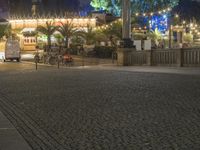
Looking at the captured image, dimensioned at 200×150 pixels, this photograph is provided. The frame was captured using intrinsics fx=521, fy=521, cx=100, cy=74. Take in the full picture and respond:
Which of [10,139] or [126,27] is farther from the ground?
[126,27]

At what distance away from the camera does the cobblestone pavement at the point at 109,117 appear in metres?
8.18

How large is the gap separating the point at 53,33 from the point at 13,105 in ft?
184

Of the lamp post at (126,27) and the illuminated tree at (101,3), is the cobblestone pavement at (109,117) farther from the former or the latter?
the illuminated tree at (101,3)

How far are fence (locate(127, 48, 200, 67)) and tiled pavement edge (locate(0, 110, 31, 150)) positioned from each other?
817 inches

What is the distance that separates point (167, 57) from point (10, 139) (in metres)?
24.9

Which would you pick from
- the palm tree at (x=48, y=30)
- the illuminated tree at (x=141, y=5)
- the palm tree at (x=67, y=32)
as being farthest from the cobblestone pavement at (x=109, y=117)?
Result: the illuminated tree at (x=141, y=5)

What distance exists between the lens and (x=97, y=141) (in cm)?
830

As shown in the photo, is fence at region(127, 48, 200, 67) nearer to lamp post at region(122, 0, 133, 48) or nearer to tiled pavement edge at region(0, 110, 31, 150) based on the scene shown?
lamp post at region(122, 0, 133, 48)

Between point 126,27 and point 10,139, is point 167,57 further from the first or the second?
point 10,139

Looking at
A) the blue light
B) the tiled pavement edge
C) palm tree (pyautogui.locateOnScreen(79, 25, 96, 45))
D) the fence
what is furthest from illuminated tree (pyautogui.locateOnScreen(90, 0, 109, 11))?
the tiled pavement edge

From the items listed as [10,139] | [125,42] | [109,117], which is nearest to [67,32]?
[125,42]

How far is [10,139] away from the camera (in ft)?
28.3

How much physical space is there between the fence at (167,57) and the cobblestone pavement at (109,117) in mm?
12539

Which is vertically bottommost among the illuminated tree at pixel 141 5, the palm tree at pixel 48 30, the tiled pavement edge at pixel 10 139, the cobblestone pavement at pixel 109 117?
the tiled pavement edge at pixel 10 139
